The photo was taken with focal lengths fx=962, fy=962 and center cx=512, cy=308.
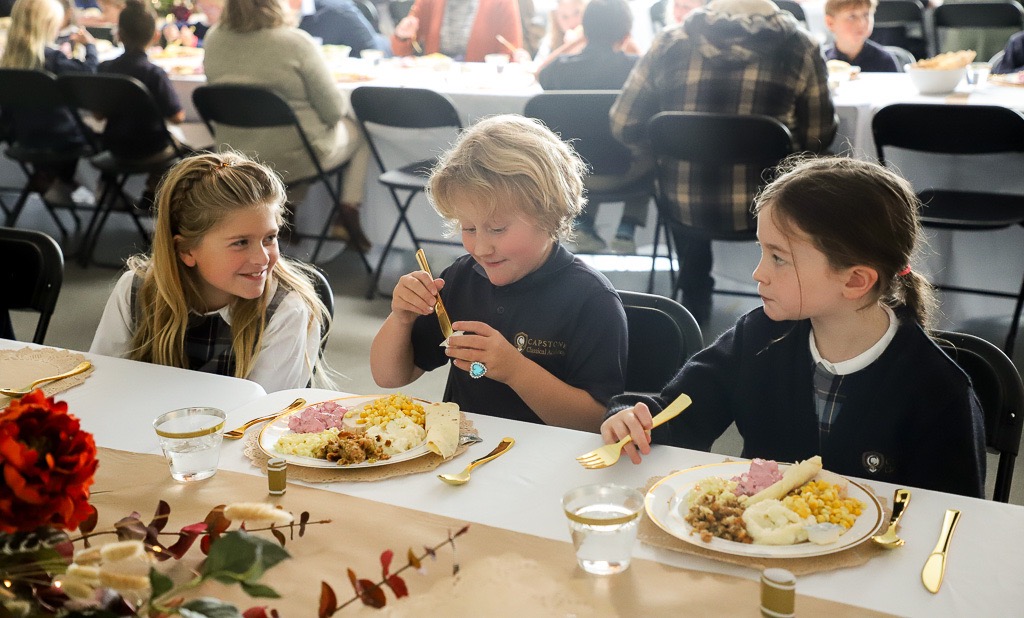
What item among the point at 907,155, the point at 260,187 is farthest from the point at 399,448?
the point at 907,155

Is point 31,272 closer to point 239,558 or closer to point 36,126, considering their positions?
point 239,558

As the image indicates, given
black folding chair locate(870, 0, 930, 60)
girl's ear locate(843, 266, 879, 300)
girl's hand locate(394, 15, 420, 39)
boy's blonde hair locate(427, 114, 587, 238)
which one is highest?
boy's blonde hair locate(427, 114, 587, 238)

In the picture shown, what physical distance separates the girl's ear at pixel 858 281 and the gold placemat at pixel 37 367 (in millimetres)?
1160

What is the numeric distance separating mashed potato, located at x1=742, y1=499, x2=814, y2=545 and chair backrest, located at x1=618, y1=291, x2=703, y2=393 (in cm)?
62

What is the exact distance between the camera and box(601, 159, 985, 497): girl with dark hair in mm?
1286

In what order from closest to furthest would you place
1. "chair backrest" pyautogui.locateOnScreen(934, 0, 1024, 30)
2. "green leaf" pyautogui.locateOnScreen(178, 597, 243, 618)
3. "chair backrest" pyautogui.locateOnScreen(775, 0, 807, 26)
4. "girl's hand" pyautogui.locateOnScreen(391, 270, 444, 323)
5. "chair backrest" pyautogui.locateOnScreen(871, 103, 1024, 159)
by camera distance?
"green leaf" pyautogui.locateOnScreen(178, 597, 243, 618) < "girl's hand" pyautogui.locateOnScreen(391, 270, 444, 323) < "chair backrest" pyautogui.locateOnScreen(871, 103, 1024, 159) < "chair backrest" pyautogui.locateOnScreen(934, 0, 1024, 30) < "chair backrest" pyautogui.locateOnScreen(775, 0, 807, 26)

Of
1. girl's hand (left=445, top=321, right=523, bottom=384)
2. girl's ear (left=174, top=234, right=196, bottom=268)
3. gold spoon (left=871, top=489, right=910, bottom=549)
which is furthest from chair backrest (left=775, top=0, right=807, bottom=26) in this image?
gold spoon (left=871, top=489, right=910, bottom=549)

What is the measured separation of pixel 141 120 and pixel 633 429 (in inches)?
140

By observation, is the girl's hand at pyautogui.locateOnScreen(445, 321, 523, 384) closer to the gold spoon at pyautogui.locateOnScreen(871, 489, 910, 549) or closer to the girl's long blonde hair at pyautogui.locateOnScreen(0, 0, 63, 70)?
the gold spoon at pyautogui.locateOnScreen(871, 489, 910, 549)

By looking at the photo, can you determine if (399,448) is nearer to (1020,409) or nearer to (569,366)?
(569,366)

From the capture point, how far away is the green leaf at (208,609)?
601 mm

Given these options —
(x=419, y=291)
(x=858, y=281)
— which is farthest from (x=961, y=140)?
(x=419, y=291)

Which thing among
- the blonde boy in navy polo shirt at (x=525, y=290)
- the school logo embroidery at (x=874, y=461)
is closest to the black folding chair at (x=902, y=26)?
the blonde boy in navy polo shirt at (x=525, y=290)

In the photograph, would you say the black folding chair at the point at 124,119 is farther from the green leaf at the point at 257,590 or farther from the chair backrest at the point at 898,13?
the chair backrest at the point at 898,13
